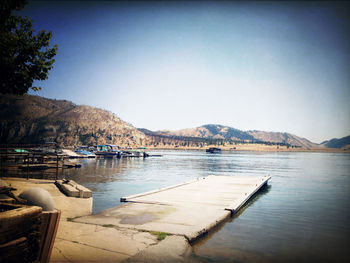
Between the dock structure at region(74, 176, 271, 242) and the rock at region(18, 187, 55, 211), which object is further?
the dock structure at region(74, 176, 271, 242)

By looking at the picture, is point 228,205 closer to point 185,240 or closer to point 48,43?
point 185,240

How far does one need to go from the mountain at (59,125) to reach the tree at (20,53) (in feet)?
415

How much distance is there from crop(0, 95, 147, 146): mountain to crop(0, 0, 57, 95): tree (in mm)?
126512

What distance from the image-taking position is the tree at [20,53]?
11648mm

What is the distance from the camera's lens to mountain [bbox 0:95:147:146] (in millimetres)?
145500

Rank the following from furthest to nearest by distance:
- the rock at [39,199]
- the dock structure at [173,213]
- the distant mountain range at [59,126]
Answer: the distant mountain range at [59,126] < the dock structure at [173,213] < the rock at [39,199]

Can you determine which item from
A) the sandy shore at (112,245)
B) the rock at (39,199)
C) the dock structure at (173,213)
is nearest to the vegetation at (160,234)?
the sandy shore at (112,245)

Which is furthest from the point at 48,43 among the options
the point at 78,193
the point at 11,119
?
the point at 11,119

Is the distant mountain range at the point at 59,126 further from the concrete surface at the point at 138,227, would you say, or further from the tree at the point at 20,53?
the concrete surface at the point at 138,227

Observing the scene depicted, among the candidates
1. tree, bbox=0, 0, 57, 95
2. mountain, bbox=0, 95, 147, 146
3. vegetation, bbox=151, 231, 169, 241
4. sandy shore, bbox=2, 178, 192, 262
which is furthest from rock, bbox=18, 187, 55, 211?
mountain, bbox=0, 95, 147, 146

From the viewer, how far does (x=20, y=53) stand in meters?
13.2

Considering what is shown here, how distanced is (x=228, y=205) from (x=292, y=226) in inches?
121

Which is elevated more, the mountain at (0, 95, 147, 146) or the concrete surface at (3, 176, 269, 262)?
the mountain at (0, 95, 147, 146)

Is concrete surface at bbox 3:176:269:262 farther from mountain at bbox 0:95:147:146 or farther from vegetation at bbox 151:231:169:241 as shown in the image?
mountain at bbox 0:95:147:146
